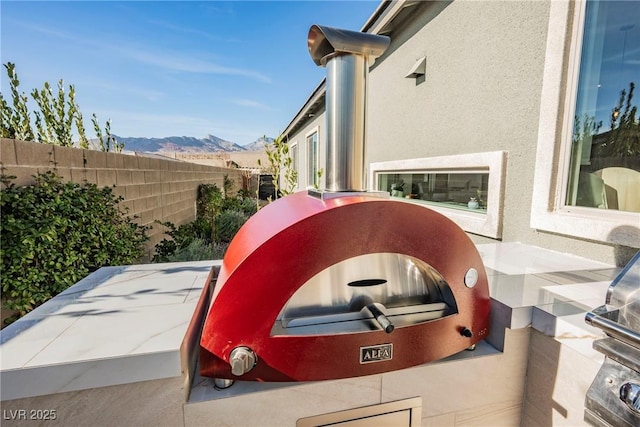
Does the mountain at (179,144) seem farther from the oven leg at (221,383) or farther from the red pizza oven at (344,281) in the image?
the oven leg at (221,383)

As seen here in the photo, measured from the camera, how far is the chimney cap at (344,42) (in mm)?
1442

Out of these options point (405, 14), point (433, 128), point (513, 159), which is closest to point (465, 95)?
point (433, 128)

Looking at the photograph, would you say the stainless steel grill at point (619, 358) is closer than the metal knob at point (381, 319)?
Yes

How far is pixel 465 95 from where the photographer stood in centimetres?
313

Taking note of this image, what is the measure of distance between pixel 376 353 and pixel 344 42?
1.55 m

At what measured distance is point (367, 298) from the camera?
1466 mm

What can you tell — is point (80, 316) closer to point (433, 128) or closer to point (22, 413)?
point (22, 413)

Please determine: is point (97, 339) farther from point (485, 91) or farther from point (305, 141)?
point (305, 141)

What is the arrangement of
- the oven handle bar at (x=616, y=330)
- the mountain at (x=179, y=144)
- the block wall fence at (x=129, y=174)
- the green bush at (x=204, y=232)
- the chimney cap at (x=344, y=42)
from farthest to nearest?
1. the mountain at (x=179, y=144)
2. the green bush at (x=204, y=232)
3. the block wall fence at (x=129, y=174)
4. the chimney cap at (x=344, y=42)
5. the oven handle bar at (x=616, y=330)

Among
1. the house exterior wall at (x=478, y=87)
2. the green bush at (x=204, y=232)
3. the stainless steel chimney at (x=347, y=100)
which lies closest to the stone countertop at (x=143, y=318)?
the house exterior wall at (x=478, y=87)

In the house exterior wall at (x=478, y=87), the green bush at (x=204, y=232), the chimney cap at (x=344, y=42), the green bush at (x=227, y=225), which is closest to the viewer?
the chimney cap at (x=344, y=42)

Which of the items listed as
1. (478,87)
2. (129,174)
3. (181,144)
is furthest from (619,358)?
(181,144)

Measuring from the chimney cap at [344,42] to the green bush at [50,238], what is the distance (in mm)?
2502

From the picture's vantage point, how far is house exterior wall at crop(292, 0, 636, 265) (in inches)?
92.0
